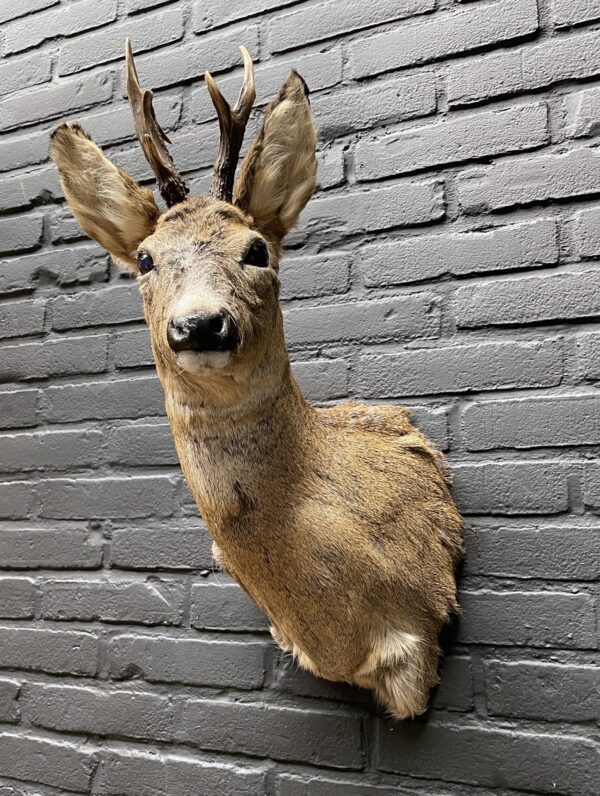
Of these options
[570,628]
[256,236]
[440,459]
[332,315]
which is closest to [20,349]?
[332,315]

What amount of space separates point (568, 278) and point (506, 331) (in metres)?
0.14

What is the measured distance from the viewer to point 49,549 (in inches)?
60.4

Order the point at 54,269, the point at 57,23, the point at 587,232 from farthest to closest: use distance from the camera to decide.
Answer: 1. the point at 57,23
2. the point at 54,269
3. the point at 587,232

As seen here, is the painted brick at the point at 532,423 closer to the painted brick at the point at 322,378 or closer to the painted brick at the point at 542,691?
the painted brick at the point at 322,378

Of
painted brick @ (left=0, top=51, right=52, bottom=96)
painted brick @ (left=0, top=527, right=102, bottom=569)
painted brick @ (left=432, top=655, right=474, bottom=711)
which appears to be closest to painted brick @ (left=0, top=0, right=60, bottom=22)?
painted brick @ (left=0, top=51, right=52, bottom=96)

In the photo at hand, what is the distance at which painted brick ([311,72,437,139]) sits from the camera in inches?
56.1

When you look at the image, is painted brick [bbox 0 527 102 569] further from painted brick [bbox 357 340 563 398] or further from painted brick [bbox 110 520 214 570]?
painted brick [bbox 357 340 563 398]

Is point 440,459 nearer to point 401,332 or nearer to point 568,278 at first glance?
point 401,332

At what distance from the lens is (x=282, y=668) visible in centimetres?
129

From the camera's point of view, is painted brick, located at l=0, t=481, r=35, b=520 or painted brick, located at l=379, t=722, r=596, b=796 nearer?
painted brick, located at l=379, t=722, r=596, b=796

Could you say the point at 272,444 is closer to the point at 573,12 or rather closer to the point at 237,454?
the point at 237,454

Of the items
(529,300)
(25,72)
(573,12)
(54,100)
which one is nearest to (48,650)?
(529,300)

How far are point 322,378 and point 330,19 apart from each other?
2.54 feet

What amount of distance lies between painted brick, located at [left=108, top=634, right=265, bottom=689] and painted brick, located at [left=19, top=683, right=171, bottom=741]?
0.15ft
